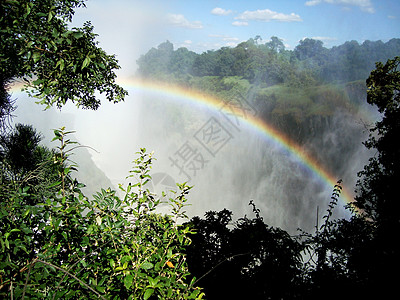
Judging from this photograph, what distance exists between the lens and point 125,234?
1.76 meters

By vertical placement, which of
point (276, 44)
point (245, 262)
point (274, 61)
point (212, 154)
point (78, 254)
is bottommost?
point (245, 262)

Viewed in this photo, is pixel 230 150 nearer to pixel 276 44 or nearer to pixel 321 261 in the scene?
pixel 276 44

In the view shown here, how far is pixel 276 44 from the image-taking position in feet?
168

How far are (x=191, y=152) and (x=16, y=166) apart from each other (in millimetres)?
41069

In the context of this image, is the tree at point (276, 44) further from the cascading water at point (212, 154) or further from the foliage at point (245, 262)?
the foliage at point (245, 262)

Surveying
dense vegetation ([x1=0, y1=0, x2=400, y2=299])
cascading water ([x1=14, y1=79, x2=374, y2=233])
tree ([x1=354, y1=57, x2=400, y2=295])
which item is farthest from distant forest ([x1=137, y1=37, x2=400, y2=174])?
dense vegetation ([x1=0, y1=0, x2=400, y2=299])

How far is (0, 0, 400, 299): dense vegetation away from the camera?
1.34 metres

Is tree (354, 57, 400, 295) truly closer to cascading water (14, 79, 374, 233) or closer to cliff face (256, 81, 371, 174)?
cascading water (14, 79, 374, 233)

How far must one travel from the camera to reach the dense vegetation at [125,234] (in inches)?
52.9

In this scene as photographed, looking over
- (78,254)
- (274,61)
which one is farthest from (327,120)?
(78,254)

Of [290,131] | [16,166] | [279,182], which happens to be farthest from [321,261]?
[290,131]

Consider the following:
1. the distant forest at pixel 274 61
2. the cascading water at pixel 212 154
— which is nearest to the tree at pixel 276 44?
the distant forest at pixel 274 61

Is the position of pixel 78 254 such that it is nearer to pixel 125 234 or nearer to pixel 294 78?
pixel 125 234

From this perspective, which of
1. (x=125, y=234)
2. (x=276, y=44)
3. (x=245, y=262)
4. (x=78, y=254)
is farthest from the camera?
(x=276, y=44)
